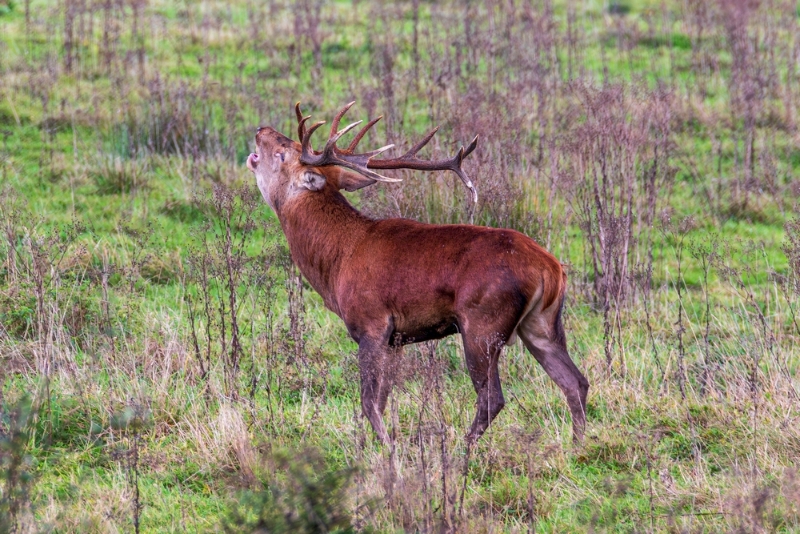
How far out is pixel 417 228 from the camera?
506cm

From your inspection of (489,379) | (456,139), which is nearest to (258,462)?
(489,379)

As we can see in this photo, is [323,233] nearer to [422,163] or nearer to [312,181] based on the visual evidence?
[312,181]

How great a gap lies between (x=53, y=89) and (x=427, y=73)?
3.55m

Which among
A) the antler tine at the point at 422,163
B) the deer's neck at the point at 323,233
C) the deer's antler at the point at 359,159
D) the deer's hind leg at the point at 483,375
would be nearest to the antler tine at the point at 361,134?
the deer's antler at the point at 359,159

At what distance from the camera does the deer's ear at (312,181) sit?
5.48 meters

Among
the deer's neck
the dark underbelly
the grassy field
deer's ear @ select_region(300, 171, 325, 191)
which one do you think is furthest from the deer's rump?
deer's ear @ select_region(300, 171, 325, 191)

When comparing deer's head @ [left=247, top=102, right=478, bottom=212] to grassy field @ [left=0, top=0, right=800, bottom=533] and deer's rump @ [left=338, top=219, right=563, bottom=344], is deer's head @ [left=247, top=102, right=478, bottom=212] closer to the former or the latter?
grassy field @ [left=0, top=0, right=800, bottom=533]

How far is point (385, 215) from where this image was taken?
6.68m

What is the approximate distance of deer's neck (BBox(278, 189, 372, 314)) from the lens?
5.30 m

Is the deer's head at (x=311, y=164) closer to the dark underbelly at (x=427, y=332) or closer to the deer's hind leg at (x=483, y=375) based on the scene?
the dark underbelly at (x=427, y=332)

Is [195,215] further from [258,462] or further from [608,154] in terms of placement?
[258,462]

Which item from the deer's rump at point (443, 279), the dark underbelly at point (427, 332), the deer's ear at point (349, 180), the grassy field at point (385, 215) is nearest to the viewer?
the grassy field at point (385, 215)

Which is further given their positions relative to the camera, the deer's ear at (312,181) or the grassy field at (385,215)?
the deer's ear at (312,181)

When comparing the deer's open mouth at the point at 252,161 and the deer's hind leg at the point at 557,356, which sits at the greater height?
the deer's open mouth at the point at 252,161
